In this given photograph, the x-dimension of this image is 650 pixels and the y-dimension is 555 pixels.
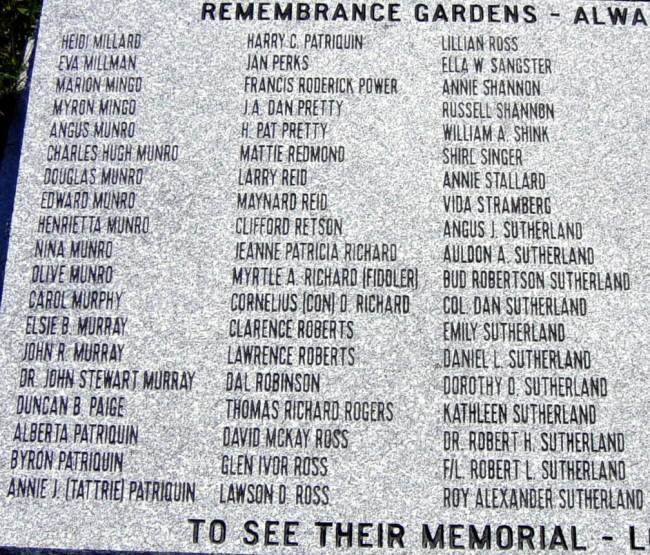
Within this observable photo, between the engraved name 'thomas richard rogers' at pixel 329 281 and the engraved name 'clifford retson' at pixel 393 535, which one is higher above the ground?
the engraved name 'thomas richard rogers' at pixel 329 281

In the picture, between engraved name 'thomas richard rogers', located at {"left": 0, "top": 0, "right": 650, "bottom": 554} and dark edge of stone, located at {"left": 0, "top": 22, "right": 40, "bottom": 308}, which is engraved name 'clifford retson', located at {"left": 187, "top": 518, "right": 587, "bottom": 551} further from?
dark edge of stone, located at {"left": 0, "top": 22, "right": 40, "bottom": 308}

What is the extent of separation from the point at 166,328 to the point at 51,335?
721 millimetres

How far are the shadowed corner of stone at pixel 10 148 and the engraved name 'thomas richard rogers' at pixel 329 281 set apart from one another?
53cm

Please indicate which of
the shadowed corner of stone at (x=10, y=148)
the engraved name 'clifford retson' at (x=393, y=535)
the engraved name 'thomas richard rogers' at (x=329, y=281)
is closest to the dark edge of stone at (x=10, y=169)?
the shadowed corner of stone at (x=10, y=148)

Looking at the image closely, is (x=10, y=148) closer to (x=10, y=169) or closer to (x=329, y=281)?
(x=10, y=169)

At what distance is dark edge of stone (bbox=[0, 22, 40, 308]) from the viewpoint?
5.79 metres

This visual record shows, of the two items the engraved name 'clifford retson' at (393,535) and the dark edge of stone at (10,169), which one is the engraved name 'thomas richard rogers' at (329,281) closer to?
the engraved name 'clifford retson' at (393,535)

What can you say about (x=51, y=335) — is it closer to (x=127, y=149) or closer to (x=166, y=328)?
(x=166, y=328)

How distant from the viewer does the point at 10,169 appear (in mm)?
6078

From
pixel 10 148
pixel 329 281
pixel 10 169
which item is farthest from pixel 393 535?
pixel 10 148

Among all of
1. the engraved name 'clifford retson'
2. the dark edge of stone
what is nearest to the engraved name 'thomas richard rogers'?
the engraved name 'clifford retson'

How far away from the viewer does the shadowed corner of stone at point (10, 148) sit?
5.85 m

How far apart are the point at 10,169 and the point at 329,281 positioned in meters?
2.63

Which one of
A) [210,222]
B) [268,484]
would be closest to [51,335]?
[210,222]
